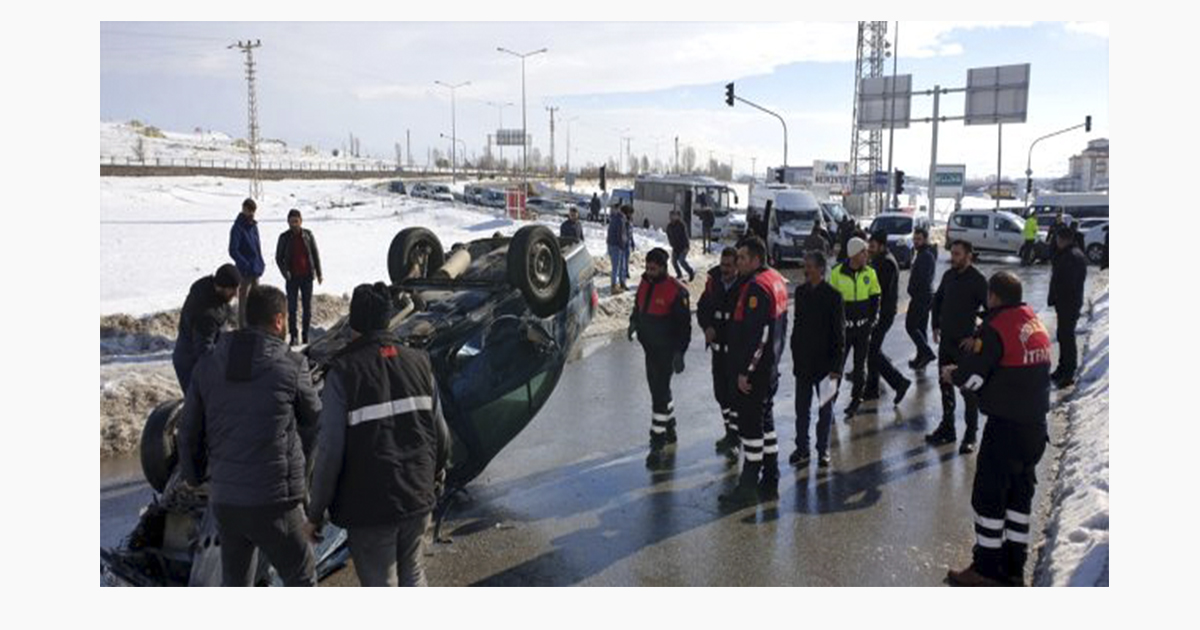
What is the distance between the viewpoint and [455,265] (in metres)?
7.17

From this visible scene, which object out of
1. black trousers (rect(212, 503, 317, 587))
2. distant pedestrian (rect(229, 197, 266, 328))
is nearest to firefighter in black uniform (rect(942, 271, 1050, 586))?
black trousers (rect(212, 503, 317, 587))

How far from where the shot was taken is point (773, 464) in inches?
247

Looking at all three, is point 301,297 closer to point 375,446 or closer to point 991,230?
point 375,446

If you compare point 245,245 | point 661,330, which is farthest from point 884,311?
point 245,245

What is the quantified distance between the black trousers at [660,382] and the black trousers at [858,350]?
176 cm

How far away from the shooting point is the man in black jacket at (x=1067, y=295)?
899 cm

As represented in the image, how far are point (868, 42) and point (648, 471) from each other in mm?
43749

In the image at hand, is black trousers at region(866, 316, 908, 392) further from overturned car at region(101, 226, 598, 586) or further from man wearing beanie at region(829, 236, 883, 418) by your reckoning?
overturned car at region(101, 226, 598, 586)

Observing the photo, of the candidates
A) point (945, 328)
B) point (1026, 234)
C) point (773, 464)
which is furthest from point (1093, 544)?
point (1026, 234)

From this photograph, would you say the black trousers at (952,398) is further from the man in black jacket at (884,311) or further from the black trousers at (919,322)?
the black trousers at (919,322)

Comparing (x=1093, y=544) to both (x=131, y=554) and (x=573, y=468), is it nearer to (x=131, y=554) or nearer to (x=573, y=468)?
(x=573, y=468)

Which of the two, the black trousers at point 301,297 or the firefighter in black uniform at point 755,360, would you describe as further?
the black trousers at point 301,297

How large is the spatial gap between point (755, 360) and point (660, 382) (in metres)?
1.27

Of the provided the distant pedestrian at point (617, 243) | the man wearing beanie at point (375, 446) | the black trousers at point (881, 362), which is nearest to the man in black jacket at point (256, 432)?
the man wearing beanie at point (375, 446)
